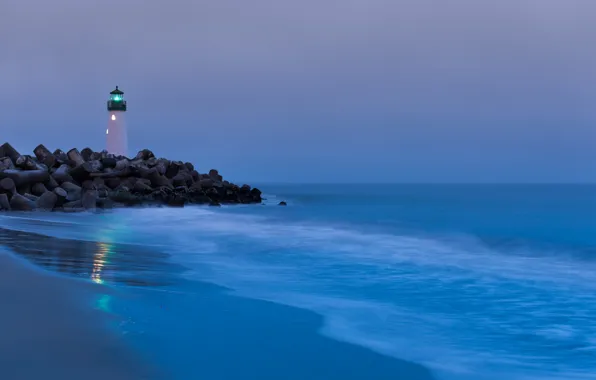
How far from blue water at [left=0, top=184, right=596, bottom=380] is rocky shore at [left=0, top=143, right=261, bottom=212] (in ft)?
17.2

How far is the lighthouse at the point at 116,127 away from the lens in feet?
103

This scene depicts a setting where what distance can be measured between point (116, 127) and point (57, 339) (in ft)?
95.8

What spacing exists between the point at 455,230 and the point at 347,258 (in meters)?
7.67

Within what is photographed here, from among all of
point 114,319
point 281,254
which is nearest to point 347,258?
point 281,254

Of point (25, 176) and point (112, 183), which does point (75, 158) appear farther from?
point (25, 176)

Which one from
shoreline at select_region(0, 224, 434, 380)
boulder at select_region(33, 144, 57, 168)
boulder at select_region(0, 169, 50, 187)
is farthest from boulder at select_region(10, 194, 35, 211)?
shoreline at select_region(0, 224, 434, 380)

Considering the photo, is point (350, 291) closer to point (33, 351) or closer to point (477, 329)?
point (477, 329)

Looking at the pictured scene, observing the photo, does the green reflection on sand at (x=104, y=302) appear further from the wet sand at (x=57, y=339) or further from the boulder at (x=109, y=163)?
the boulder at (x=109, y=163)

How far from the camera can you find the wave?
407cm

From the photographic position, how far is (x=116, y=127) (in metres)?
31.5

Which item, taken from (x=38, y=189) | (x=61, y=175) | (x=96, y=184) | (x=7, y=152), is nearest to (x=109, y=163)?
(x=96, y=184)

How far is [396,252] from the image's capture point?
33.0 ft

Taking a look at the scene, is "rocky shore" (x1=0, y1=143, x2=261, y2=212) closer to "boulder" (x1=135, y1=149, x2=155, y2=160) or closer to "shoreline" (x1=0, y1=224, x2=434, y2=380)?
"boulder" (x1=135, y1=149, x2=155, y2=160)

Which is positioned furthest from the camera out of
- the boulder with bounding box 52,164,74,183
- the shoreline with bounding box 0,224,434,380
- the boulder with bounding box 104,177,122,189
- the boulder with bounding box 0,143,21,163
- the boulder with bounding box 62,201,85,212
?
the boulder with bounding box 104,177,122,189
